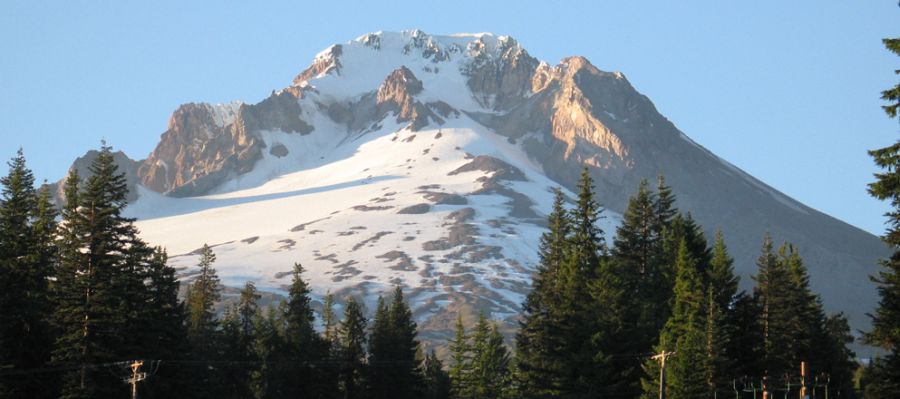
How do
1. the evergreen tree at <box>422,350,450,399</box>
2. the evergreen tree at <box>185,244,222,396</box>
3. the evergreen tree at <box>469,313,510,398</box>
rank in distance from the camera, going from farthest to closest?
1. the evergreen tree at <box>422,350,450,399</box>
2. the evergreen tree at <box>469,313,510,398</box>
3. the evergreen tree at <box>185,244,222,396</box>

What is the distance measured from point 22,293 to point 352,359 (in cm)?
4105

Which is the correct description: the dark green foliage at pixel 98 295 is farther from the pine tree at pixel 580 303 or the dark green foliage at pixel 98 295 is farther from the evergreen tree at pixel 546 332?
the pine tree at pixel 580 303

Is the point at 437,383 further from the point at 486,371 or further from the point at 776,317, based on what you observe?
the point at 776,317

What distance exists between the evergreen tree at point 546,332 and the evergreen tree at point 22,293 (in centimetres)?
3167

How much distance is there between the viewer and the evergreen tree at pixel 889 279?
1606 inches

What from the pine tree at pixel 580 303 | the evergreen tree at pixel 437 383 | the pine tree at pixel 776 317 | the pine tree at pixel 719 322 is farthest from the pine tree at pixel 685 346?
the evergreen tree at pixel 437 383

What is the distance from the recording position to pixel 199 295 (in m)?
120

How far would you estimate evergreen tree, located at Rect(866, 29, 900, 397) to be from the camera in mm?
40781

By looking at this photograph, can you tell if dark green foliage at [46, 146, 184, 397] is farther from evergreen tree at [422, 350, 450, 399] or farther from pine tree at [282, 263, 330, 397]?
evergreen tree at [422, 350, 450, 399]

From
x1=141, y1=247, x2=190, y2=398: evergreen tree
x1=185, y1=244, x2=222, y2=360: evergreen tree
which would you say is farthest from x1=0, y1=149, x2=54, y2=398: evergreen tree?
x1=185, y1=244, x2=222, y2=360: evergreen tree

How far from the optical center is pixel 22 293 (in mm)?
76312

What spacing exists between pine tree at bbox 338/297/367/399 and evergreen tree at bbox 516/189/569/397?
1830 cm

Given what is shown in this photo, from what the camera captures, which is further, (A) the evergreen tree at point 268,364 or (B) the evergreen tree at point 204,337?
(A) the evergreen tree at point 268,364

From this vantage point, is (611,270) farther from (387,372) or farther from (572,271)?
(387,372)
